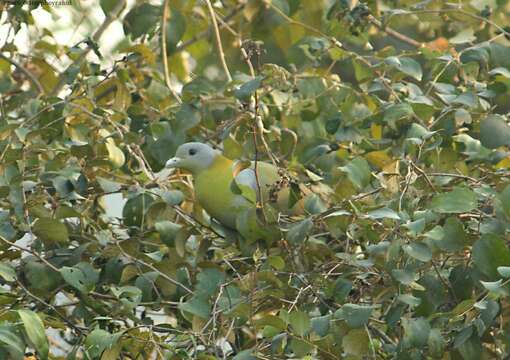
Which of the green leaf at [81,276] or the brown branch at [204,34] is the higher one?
the brown branch at [204,34]

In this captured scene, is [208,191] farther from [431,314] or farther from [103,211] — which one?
[431,314]

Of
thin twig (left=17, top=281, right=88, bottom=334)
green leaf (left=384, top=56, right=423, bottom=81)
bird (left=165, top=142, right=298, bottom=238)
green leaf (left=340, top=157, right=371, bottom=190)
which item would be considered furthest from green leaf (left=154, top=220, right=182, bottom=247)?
green leaf (left=384, top=56, right=423, bottom=81)

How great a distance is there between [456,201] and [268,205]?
0.40 metres

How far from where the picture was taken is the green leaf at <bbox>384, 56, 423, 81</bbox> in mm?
2375

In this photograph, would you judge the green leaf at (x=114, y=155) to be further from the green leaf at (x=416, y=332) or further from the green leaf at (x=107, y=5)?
the green leaf at (x=416, y=332)

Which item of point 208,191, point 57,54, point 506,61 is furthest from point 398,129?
point 57,54

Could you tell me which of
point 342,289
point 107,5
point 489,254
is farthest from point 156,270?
point 107,5

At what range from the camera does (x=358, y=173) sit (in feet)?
6.87

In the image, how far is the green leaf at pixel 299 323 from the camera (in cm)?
179

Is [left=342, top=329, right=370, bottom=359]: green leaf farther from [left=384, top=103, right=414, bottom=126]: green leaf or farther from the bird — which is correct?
[left=384, top=103, right=414, bottom=126]: green leaf

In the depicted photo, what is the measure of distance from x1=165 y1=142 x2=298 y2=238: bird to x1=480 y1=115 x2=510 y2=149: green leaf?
0.40 meters

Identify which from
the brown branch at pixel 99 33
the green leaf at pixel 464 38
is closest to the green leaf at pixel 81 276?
the brown branch at pixel 99 33

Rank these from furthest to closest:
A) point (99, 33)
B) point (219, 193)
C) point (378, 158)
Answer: point (99, 33) < point (219, 193) < point (378, 158)

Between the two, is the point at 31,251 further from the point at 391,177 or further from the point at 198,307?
the point at 391,177
